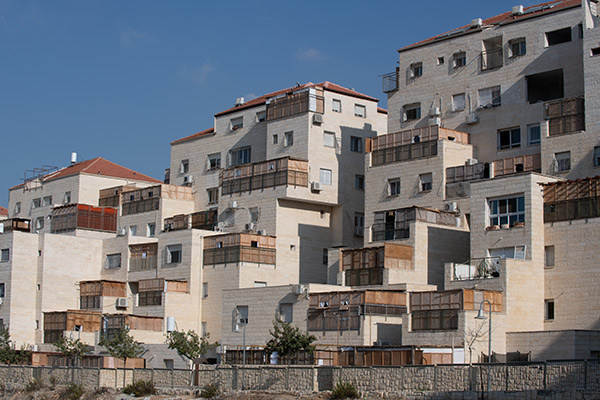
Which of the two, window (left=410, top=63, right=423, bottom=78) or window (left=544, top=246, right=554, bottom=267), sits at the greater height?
window (left=410, top=63, right=423, bottom=78)

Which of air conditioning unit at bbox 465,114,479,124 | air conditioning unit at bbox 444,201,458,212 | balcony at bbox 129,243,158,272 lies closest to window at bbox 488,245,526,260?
air conditioning unit at bbox 444,201,458,212

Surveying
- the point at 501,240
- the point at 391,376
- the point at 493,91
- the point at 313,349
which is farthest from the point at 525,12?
the point at 391,376

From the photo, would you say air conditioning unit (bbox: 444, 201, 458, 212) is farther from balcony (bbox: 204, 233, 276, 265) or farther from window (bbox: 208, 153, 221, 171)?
window (bbox: 208, 153, 221, 171)

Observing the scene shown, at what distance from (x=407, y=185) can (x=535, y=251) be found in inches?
523

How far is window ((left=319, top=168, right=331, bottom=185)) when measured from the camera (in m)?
69.6

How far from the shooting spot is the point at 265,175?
Answer: 69.0m

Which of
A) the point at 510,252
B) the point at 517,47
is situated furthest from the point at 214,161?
the point at 510,252

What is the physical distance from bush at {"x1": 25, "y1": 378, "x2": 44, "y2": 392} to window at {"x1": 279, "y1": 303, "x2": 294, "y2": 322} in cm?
1391

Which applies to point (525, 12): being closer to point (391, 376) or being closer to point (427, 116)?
point (427, 116)

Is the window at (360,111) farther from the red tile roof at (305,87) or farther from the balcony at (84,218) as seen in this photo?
the balcony at (84,218)

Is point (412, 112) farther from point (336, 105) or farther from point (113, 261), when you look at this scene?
point (113, 261)

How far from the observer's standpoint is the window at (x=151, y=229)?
249ft

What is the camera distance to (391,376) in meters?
41.5

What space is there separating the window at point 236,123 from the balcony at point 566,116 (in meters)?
25.7
